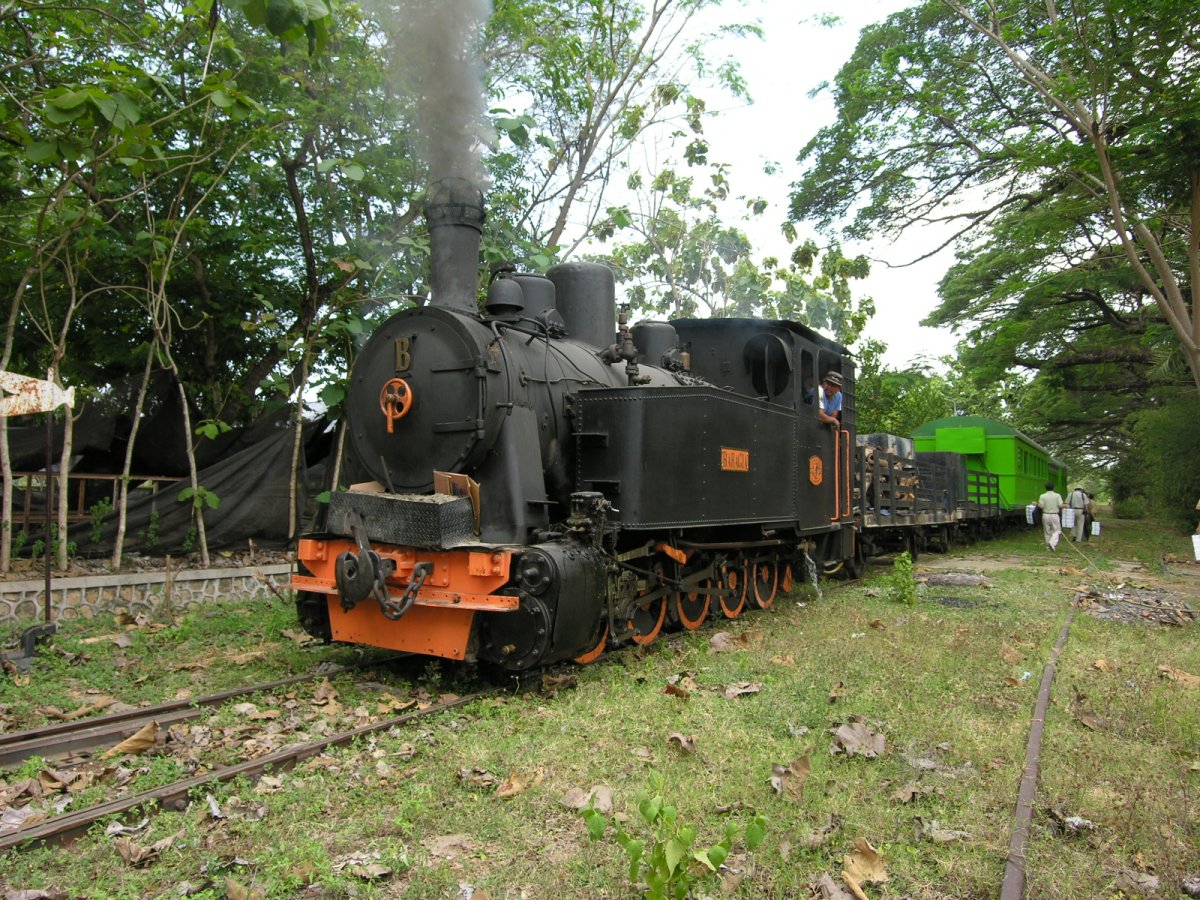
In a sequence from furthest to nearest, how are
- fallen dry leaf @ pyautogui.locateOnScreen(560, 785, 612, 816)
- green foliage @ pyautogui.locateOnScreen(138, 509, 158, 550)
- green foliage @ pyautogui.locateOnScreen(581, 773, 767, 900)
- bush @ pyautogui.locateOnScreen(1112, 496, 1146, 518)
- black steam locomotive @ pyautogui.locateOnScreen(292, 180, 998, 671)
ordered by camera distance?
bush @ pyautogui.locateOnScreen(1112, 496, 1146, 518) < green foliage @ pyautogui.locateOnScreen(138, 509, 158, 550) < black steam locomotive @ pyautogui.locateOnScreen(292, 180, 998, 671) < fallen dry leaf @ pyautogui.locateOnScreen(560, 785, 612, 816) < green foliage @ pyautogui.locateOnScreen(581, 773, 767, 900)

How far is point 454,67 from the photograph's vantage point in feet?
23.4

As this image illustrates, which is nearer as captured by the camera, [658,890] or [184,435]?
[658,890]

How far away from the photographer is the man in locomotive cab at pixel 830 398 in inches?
365

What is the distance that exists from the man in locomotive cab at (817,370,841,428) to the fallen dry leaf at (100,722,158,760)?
275 inches

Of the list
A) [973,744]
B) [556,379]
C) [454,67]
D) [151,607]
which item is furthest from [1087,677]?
[151,607]

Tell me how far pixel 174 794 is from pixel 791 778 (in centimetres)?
254

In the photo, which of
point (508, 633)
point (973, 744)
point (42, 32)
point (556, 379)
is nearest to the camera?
point (973, 744)

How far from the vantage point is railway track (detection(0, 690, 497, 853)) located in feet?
9.93

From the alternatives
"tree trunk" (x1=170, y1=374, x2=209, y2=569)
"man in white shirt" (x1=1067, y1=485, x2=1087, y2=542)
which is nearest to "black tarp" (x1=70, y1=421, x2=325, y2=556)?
"tree trunk" (x1=170, y1=374, x2=209, y2=569)

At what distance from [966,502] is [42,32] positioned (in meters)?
17.3

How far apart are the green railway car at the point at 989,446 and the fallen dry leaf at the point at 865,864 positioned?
1945 cm

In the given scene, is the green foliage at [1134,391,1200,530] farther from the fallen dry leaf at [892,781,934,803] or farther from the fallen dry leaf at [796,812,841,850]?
the fallen dry leaf at [796,812,841,850]

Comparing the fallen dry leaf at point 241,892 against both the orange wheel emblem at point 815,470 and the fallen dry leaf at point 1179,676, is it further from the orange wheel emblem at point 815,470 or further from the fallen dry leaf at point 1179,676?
the orange wheel emblem at point 815,470

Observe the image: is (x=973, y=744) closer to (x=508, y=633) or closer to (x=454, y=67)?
(x=508, y=633)
